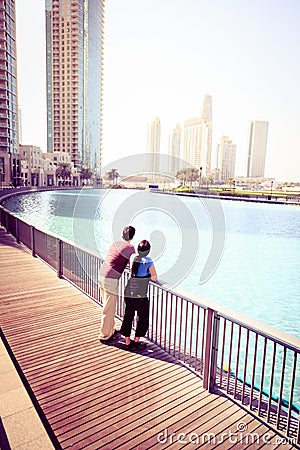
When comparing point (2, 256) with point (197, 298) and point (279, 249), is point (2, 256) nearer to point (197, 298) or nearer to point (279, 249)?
point (197, 298)

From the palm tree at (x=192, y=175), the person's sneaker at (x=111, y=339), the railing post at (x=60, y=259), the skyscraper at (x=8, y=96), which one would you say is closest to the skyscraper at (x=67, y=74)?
the palm tree at (x=192, y=175)

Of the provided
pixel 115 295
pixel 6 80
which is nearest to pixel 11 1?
pixel 6 80

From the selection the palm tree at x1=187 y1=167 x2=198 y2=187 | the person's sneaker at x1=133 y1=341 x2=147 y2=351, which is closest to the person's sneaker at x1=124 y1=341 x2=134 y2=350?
the person's sneaker at x1=133 y1=341 x2=147 y2=351

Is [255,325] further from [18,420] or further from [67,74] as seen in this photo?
[67,74]

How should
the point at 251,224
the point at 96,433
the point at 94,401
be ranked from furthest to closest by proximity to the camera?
the point at 251,224
the point at 94,401
the point at 96,433

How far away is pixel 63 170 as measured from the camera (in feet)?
348

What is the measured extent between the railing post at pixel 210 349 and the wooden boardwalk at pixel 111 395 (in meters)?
0.15

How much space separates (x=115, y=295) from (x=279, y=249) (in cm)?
2088

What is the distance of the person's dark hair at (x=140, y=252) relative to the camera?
4246 millimetres

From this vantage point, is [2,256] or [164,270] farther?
[164,270]

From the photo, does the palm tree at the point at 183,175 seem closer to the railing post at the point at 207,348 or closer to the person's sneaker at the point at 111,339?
the person's sneaker at the point at 111,339

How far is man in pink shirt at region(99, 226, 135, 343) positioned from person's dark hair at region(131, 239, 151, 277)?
5.5 inches

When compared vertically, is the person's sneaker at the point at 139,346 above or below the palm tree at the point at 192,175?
below

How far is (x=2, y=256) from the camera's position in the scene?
1055 cm
